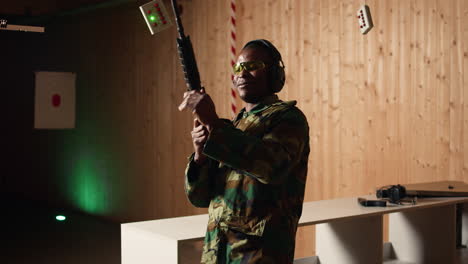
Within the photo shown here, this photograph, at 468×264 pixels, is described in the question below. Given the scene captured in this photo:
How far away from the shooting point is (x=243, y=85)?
5.13ft

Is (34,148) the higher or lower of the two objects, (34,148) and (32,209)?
the higher

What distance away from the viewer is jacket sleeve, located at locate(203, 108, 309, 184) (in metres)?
1.32

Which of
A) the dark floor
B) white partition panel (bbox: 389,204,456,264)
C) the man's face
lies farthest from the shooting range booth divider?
the dark floor

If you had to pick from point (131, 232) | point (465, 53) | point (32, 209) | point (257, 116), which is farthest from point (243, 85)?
point (32, 209)

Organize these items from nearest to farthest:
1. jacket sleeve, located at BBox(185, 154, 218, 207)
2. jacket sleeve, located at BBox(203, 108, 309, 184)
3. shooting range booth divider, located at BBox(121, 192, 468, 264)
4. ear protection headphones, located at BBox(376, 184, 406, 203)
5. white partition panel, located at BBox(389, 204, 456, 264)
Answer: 1. jacket sleeve, located at BBox(203, 108, 309, 184)
2. jacket sleeve, located at BBox(185, 154, 218, 207)
3. shooting range booth divider, located at BBox(121, 192, 468, 264)
4. ear protection headphones, located at BBox(376, 184, 406, 203)
5. white partition panel, located at BBox(389, 204, 456, 264)

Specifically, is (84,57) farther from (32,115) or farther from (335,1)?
(335,1)

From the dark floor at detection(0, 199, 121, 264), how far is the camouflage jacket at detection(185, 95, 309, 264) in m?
4.35

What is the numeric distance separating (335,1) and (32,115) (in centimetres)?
684

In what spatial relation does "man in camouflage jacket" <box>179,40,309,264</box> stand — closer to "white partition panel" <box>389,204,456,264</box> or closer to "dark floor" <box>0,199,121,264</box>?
"white partition panel" <box>389,204,456,264</box>

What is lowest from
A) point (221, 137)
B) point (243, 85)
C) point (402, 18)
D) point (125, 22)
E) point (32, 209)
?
point (32, 209)

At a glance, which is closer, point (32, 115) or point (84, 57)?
point (84, 57)

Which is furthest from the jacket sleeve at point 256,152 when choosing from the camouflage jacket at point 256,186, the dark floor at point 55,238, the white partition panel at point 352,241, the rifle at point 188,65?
the dark floor at point 55,238

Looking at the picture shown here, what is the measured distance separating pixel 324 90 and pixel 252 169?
3.79 metres

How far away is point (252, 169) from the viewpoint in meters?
1.33
